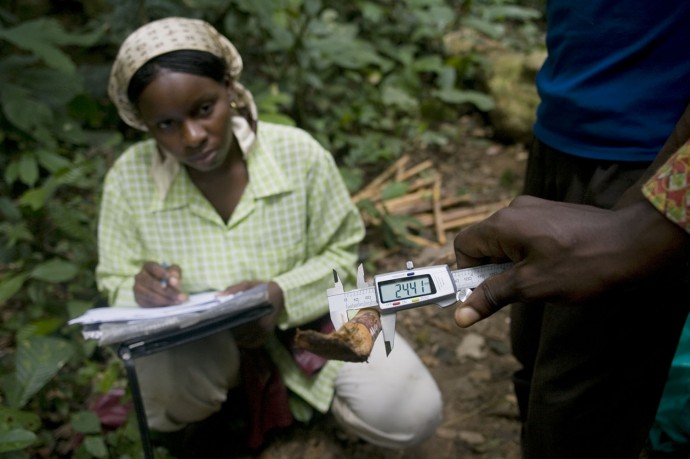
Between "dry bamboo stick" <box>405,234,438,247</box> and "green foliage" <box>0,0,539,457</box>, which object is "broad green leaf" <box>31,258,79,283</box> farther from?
"dry bamboo stick" <box>405,234,438,247</box>

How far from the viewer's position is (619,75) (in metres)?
Answer: 1.15

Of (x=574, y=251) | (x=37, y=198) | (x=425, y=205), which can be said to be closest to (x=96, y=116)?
(x=37, y=198)

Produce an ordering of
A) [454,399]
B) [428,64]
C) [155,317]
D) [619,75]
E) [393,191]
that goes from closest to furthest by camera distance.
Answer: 1. [619,75]
2. [155,317]
3. [454,399]
4. [393,191]
5. [428,64]

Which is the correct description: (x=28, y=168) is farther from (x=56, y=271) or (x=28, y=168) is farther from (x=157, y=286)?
(x=157, y=286)

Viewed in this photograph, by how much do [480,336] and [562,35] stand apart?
1.64 metres

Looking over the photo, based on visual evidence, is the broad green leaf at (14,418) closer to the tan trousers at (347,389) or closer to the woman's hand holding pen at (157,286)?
the tan trousers at (347,389)

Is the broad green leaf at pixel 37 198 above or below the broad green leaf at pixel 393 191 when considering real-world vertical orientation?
above

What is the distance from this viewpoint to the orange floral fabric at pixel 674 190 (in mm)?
729

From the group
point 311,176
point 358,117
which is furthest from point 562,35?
point 358,117

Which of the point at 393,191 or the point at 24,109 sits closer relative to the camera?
the point at 24,109

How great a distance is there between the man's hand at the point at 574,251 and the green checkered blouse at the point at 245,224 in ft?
3.47

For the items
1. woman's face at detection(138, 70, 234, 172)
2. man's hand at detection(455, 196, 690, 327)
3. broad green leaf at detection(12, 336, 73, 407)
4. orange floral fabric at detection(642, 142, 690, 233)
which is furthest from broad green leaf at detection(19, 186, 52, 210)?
orange floral fabric at detection(642, 142, 690, 233)

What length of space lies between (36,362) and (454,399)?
5.26 ft

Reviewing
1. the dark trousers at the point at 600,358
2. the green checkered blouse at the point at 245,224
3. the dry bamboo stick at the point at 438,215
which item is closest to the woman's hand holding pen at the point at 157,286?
the green checkered blouse at the point at 245,224
